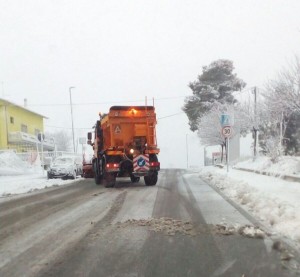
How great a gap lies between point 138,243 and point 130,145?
11.8m

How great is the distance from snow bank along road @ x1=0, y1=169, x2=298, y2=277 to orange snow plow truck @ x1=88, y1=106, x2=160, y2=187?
23.8ft

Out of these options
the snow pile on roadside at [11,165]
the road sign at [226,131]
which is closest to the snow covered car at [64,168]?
the snow pile on roadside at [11,165]

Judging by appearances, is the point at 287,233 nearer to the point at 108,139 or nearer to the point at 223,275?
the point at 223,275

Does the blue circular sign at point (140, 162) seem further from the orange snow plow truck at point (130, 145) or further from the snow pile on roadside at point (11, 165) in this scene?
the snow pile on roadside at point (11, 165)

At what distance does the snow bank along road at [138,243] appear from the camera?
5168 mm

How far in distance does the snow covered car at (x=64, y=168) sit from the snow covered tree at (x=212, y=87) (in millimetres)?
27095

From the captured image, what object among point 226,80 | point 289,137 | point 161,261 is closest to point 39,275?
point 161,261

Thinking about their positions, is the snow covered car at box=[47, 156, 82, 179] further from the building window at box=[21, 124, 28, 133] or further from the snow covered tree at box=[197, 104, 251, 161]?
the building window at box=[21, 124, 28, 133]

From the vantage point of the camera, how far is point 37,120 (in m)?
61.7

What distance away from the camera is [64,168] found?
86.0ft

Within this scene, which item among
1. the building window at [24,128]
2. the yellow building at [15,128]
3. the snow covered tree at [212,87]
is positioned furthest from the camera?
the building window at [24,128]

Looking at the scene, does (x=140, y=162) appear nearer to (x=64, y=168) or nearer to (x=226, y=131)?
(x=226, y=131)

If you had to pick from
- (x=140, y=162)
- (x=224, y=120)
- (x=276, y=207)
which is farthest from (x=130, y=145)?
(x=276, y=207)

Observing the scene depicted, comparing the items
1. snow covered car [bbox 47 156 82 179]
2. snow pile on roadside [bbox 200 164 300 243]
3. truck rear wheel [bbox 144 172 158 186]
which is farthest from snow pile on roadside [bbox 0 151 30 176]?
snow pile on roadside [bbox 200 164 300 243]
